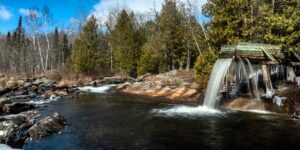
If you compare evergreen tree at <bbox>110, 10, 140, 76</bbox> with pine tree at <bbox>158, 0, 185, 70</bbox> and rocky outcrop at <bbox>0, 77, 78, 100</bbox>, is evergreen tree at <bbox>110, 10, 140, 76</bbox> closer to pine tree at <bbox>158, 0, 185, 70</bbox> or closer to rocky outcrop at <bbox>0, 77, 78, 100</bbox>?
pine tree at <bbox>158, 0, 185, 70</bbox>

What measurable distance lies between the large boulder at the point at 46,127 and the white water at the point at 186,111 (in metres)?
7.38

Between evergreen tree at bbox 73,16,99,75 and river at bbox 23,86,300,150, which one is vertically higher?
evergreen tree at bbox 73,16,99,75

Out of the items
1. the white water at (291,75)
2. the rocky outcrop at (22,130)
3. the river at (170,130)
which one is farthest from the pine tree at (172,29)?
the rocky outcrop at (22,130)

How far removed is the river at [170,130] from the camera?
14.9 meters

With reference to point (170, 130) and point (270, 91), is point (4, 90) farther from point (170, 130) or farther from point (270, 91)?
point (270, 91)

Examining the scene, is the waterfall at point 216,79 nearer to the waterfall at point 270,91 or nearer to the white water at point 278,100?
the waterfall at point 270,91

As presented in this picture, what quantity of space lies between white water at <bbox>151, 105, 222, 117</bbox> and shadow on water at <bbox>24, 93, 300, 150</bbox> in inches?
20.6

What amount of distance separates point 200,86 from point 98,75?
30997 mm

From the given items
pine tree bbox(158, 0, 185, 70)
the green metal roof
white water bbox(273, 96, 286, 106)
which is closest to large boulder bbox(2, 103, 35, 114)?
the green metal roof

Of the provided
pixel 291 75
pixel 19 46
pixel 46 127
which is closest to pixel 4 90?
pixel 46 127

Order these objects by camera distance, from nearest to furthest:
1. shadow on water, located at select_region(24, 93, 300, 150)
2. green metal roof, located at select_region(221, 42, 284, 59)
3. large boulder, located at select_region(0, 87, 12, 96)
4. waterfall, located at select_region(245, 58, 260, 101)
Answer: shadow on water, located at select_region(24, 93, 300, 150) < green metal roof, located at select_region(221, 42, 284, 59) < waterfall, located at select_region(245, 58, 260, 101) < large boulder, located at select_region(0, 87, 12, 96)

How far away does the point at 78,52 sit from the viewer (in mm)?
62594

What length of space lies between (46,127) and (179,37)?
37251 millimetres

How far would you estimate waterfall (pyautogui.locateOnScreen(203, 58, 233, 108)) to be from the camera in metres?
27.0
